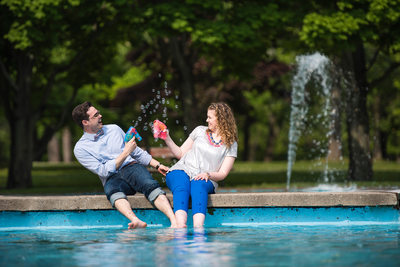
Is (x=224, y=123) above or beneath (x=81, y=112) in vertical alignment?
beneath

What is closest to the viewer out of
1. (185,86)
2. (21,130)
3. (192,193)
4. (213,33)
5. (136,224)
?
(136,224)

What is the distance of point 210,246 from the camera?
693cm

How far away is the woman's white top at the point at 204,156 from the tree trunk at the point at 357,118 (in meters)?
13.0

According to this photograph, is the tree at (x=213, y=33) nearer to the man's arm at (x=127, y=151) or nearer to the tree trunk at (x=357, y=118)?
the tree trunk at (x=357, y=118)

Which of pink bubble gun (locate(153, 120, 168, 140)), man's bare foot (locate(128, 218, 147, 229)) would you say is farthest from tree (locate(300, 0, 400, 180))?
man's bare foot (locate(128, 218, 147, 229))

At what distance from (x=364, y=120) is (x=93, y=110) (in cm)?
1429

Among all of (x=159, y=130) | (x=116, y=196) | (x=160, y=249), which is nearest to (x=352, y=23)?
(x=159, y=130)

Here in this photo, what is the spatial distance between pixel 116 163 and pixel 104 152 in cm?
36

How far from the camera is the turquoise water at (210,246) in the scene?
6.07 metres

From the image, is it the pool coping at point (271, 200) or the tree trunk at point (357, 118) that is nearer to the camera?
the pool coping at point (271, 200)

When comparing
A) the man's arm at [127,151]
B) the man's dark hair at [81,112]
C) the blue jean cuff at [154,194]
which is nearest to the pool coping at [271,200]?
the blue jean cuff at [154,194]

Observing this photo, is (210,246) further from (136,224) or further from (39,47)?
(39,47)

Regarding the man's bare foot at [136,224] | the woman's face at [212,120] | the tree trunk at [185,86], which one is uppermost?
the tree trunk at [185,86]

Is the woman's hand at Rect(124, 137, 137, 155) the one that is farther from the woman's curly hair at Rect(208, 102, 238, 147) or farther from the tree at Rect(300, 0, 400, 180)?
the tree at Rect(300, 0, 400, 180)
